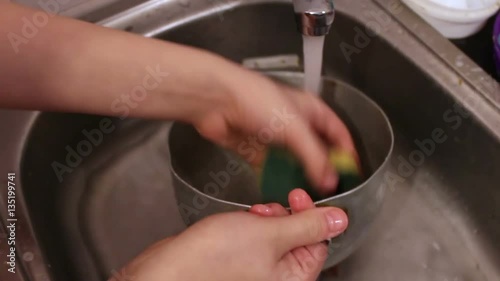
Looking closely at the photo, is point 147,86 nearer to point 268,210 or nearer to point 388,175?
point 268,210

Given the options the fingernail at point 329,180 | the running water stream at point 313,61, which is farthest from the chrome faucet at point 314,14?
the fingernail at point 329,180

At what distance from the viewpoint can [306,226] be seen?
41 cm

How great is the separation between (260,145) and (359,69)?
0.18 m

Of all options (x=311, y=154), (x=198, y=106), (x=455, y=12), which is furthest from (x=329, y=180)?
(x=455, y=12)

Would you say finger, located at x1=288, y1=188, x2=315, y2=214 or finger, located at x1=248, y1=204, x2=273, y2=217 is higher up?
finger, located at x1=248, y1=204, x2=273, y2=217

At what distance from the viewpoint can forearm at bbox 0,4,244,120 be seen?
441 millimetres

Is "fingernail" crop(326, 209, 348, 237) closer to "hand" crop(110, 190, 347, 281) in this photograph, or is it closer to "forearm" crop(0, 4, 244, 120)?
"hand" crop(110, 190, 347, 281)

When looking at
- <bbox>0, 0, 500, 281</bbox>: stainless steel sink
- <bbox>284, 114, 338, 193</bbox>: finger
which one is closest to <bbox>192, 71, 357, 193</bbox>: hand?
<bbox>284, 114, 338, 193</bbox>: finger

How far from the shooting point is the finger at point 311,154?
18.8 inches

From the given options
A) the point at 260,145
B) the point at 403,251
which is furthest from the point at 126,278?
the point at 403,251

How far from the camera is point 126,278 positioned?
15.4 inches

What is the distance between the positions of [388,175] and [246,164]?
0.16 m

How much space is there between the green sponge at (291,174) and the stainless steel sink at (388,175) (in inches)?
3.2

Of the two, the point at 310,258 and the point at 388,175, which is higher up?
the point at 310,258
